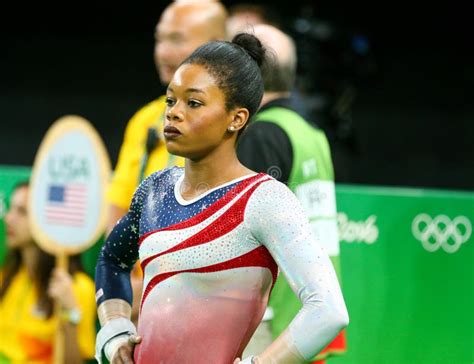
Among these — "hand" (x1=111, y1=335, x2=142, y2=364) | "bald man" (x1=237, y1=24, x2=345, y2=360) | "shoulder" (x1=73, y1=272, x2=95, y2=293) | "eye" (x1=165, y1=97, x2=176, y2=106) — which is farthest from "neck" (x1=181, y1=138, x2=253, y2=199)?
"shoulder" (x1=73, y1=272, x2=95, y2=293)

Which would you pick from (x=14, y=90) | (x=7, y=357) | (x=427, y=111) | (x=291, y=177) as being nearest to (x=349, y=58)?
(x=427, y=111)

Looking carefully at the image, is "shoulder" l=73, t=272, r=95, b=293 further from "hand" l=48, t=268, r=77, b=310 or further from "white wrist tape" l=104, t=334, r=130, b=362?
"white wrist tape" l=104, t=334, r=130, b=362

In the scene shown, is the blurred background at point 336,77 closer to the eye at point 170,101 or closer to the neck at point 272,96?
the neck at point 272,96

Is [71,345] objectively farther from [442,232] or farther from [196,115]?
[196,115]

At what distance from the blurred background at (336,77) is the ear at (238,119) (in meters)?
4.78

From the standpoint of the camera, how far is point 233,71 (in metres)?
2.55

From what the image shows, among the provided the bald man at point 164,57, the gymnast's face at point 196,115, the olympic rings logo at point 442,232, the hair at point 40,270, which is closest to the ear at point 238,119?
the gymnast's face at point 196,115

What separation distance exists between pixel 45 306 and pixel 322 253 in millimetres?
2966

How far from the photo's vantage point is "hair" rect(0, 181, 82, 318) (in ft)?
17.0

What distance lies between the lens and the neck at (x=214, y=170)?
2547 mm

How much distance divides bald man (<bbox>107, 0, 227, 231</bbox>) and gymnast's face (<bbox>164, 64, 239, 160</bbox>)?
148cm

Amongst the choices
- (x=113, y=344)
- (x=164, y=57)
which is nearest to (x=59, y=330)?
(x=164, y=57)

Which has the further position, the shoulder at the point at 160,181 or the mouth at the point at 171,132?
the shoulder at the point at 160,181

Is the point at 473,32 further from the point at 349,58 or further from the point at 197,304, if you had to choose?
the point at 197,304
